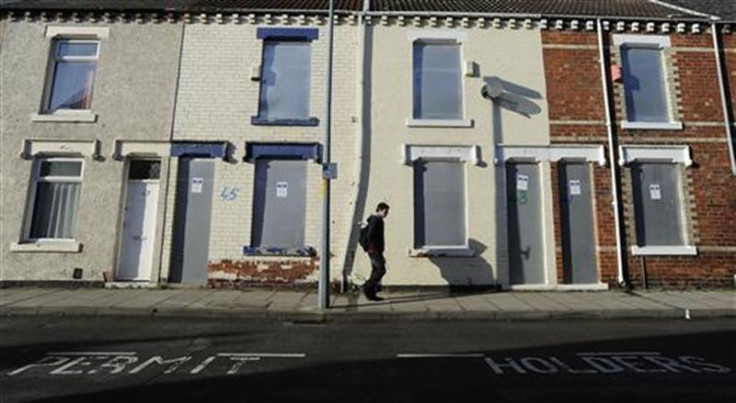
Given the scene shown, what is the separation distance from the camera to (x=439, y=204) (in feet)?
40.4

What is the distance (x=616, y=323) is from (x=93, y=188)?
10.9 meters

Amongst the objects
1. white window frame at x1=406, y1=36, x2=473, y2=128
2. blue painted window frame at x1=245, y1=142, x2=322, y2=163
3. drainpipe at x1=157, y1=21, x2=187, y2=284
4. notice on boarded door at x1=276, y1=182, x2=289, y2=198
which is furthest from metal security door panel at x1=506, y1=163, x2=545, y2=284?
drainpipe at x1=157, y1=21, x2=187, y2=284

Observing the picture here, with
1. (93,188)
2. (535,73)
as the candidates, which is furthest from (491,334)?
(93,188)

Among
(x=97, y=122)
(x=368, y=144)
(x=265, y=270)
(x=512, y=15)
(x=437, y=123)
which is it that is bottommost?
(x=265, y=270)

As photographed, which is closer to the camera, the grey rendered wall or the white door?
the grey rendered wall

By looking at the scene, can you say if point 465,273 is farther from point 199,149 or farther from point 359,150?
point 199,149

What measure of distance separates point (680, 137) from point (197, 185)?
11.1 metres

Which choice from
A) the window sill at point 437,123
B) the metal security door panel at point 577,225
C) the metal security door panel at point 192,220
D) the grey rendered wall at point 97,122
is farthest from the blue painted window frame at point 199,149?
the metal security door panel at point 577,225

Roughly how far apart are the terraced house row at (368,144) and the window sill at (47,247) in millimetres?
76

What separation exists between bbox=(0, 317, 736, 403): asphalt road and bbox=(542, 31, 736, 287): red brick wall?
→ 3436 mm

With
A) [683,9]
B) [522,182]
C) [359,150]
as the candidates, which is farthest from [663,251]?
[359,150]

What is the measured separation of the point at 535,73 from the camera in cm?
1294

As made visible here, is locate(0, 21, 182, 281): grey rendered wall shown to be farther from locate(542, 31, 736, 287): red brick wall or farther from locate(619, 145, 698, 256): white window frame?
locate(619, 145, 698, 256): white window frame

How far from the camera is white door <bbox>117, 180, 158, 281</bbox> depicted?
12.1 meters
